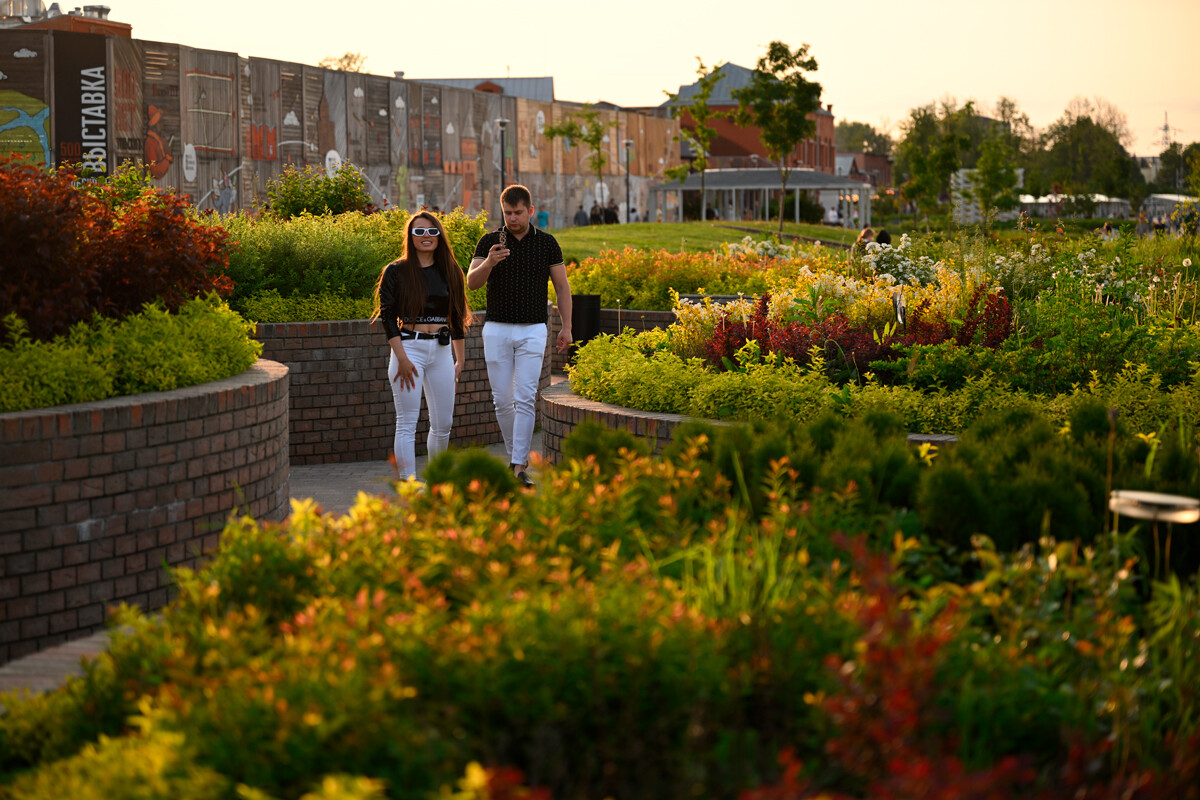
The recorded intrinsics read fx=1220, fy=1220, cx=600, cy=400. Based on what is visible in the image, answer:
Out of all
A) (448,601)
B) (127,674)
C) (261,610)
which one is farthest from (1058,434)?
(127,674)

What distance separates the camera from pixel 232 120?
31.2 metres

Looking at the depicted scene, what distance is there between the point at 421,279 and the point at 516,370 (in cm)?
104

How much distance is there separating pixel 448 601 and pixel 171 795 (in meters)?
1.10

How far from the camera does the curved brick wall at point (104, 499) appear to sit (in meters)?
5.01

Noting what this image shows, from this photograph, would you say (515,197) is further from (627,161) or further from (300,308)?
(627,161)

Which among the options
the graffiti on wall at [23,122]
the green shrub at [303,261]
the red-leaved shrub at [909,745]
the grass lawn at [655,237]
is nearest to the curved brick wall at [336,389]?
the green shrub at [303,261]

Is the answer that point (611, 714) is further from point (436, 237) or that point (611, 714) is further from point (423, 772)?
point (436, 237)

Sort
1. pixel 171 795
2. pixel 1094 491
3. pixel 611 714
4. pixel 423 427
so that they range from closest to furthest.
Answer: pixel 171 795 → pixel 611 714 → pixel 1094 491 → pixel 423 427

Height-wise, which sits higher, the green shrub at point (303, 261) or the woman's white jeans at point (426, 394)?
the green shrub at point (303, 261)

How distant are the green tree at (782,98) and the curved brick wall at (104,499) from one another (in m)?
38.8

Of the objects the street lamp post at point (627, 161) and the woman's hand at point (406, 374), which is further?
the street lamp post at point (627, 161)

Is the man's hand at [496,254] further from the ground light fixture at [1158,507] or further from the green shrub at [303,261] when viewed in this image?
the ground light fixture at [1158,507]

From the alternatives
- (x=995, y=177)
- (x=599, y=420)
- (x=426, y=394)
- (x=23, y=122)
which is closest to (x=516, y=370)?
(x=426, y=394)

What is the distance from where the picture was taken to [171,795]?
7.43ft
